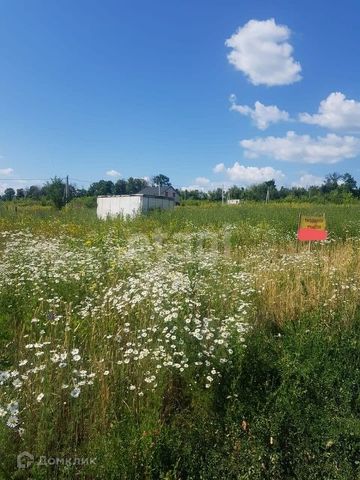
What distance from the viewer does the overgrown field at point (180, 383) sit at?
2018mm

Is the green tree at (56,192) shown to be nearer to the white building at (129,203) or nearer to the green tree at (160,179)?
the white building at (129,203)

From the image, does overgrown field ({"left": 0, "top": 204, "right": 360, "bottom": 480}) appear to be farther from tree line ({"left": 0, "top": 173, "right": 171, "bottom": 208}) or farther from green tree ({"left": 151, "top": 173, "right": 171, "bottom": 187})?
green tree ({"left": 151, "top": 173, "right": 171, "bottom": 187})

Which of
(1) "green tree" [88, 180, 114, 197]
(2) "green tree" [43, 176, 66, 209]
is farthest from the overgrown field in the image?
(1) "green tree" [88, 180, 114, 197]

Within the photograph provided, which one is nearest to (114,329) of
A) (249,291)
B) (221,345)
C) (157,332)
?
(157,332)

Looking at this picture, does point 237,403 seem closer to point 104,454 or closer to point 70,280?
point 104,454

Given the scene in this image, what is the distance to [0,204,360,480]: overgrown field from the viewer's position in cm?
202

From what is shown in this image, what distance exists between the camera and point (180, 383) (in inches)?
110

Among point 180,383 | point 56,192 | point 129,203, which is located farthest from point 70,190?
point 180,383

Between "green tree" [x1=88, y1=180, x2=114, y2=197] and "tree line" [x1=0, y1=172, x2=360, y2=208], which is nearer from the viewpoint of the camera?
"tree line" [x1=0, y1=172, x2=360, y2=208]

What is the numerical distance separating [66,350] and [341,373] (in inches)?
87.8

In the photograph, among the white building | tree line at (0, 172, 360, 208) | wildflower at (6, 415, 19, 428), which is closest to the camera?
wildflower at (6, 415, 19, 428)

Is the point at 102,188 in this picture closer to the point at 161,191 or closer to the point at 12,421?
the point at 161,191

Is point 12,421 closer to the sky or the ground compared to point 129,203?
closer to the ground

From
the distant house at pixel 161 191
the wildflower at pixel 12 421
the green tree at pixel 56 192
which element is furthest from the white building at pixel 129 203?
the distant house at pixel 161 191
